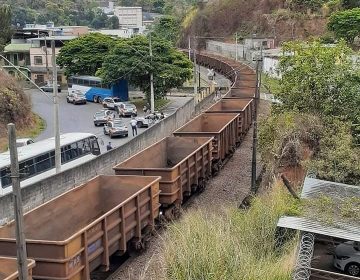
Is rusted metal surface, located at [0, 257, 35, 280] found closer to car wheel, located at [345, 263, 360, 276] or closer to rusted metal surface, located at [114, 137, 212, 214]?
rusted metal surface, located at [114, 137, 212, 214]

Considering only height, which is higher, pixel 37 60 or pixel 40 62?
pixel 37 60

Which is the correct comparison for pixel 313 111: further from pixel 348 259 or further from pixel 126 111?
pixel 126 111

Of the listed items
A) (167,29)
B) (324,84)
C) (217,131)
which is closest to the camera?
(324,84)

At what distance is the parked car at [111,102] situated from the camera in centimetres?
4519

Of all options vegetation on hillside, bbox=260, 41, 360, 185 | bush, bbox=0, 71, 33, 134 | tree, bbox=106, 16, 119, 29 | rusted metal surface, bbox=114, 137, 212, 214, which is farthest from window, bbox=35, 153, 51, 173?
tree, bbox=106, 16, 119, 29

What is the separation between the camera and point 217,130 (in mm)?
25203

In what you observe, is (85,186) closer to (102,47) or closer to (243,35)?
(102,47)

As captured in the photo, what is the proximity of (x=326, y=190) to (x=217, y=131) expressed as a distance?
33.8ft

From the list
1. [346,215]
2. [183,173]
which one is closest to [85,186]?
[183,173]

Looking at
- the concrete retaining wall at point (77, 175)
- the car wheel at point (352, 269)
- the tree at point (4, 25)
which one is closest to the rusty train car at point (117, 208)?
the concrete retaining wall at point (77, 175)

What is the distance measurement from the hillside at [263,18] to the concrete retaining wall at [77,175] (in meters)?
47.2

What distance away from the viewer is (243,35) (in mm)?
82062

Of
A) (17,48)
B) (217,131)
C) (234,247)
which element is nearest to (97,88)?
(17,48)

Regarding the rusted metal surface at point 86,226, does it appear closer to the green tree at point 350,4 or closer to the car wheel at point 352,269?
the car wheel at point 352,269
